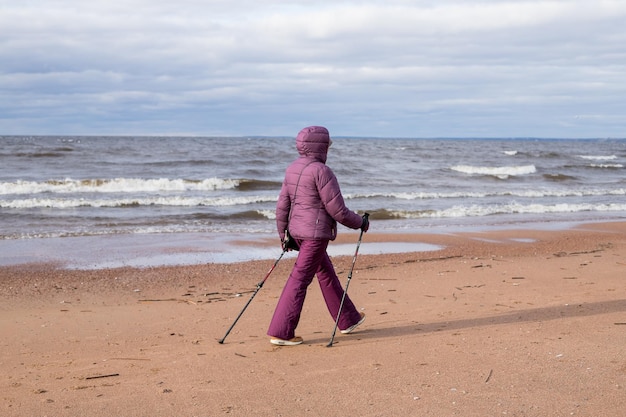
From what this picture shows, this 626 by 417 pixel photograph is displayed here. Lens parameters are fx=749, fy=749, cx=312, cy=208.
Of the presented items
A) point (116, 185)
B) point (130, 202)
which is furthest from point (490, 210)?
point (116, 185)

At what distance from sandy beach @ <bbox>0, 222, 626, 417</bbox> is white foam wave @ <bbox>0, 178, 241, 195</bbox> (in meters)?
14.6

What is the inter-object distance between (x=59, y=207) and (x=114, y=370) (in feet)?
50.0

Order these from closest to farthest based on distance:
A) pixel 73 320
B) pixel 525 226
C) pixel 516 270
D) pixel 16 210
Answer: pixel 73 320 < pixel 516 270 < pixel 525 226 < pixel 16 210

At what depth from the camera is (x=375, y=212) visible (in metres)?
19.1

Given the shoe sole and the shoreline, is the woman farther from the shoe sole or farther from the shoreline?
the shoreline

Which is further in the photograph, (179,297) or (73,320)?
(179,297)

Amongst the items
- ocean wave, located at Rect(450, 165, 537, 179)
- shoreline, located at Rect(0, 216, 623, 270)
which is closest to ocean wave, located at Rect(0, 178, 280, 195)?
shoreline, located at Rect(0, 216, 623, 270)

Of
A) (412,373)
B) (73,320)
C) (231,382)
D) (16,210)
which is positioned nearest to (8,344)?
(73,320)

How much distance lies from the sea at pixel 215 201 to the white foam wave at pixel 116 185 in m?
0.04

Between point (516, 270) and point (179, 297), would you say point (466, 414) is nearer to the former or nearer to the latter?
point (179, 297)

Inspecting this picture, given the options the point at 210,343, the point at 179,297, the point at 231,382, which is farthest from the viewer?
the point at 179,297

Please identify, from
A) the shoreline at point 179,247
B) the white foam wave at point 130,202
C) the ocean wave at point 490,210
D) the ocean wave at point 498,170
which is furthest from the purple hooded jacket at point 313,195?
the ocean wave at point 498,170

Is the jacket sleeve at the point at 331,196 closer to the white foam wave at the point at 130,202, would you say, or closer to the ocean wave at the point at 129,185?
the white foam wave at the point at 130,202

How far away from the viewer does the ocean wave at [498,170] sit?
3556 cm
